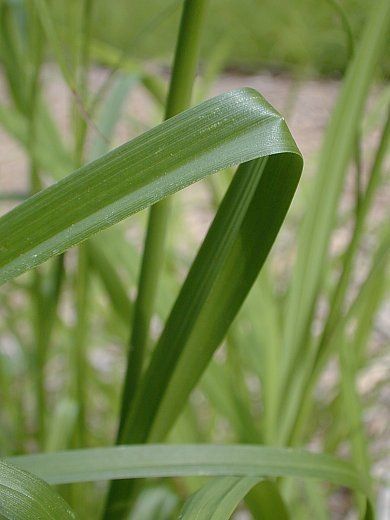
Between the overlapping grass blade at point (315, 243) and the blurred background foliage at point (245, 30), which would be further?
the blurred background foliage at point (245, 30)

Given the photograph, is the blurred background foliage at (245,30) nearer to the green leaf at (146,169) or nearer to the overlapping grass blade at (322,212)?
the overlapping grass blade at (322,212)

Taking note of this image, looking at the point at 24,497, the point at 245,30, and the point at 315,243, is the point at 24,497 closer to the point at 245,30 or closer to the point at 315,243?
the point at 315,243

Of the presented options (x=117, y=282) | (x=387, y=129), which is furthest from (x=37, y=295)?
(x=387, y=129)

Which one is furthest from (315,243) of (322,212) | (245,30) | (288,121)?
(245,30)

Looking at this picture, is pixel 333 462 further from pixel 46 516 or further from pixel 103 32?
pixel 103 32

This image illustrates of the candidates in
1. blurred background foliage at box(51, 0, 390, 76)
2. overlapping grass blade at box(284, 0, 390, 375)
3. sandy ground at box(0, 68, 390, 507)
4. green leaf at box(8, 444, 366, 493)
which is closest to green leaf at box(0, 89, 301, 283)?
green leaf at box(8, 444, 366, 493)

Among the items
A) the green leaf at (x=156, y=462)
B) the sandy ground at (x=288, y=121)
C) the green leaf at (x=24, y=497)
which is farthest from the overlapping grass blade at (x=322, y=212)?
the sandy ground at (x=288, y=121)
